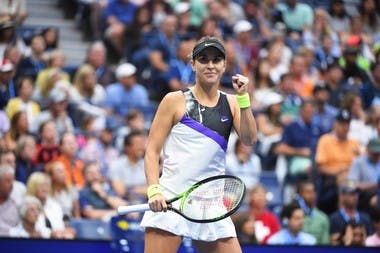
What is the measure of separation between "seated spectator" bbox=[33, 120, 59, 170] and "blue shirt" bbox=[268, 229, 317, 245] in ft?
7.52

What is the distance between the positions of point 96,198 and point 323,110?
3.64 meters

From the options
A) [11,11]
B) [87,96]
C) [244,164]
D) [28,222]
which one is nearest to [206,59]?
[28,222]

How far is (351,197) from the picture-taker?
10766 millimetres

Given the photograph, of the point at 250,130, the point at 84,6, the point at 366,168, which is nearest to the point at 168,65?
the point at 84,6

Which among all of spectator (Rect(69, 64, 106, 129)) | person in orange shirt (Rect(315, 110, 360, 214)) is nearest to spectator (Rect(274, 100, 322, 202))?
person in orange shirt (Rect(315, 110, 360, 214))

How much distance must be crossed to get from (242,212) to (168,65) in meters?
3.09

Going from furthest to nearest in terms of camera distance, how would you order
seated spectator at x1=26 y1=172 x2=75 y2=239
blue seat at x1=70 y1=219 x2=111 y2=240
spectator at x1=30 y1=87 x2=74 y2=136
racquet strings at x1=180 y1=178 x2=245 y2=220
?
spectator at x1=30 y1=87 x2=74 y2=136
blue seat at x1=70 y1=219 x2=111 y2=240
seated spectator at x1=26 y1=172 x2=75 y2=239
racquet strings at x1=180 y1=178 x2=245 y2=220

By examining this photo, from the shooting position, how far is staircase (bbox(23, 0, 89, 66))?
13.7 meters

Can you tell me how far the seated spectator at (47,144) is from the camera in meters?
10.5

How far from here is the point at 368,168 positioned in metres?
11.6

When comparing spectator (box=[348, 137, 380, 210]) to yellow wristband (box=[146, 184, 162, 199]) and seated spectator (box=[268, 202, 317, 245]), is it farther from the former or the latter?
yellow wristband (box=[146, 184, 162, 199])

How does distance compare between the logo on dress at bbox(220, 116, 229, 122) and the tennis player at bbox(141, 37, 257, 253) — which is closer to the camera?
the tennis player at bbox(141, 37, 257, 253)

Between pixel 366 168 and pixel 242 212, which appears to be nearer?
pixel 242 212

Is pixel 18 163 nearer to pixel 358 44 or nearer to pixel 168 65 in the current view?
pixel 168 65
